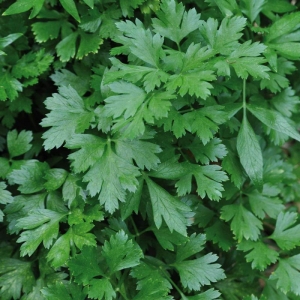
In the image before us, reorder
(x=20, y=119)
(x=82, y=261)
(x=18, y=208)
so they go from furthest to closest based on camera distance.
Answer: (x=20, y=119), (x=18, y=208), (x=82, y=261)

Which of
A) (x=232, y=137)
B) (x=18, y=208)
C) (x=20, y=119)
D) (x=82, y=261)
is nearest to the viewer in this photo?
(x=82, y=261)

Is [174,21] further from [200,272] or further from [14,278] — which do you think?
[14,278]

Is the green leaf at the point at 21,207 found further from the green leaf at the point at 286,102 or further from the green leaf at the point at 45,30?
the green leaf at the point at 286,102

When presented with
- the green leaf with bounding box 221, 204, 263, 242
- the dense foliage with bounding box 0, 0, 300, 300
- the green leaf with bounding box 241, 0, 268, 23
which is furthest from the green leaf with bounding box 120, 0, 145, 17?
the green leaf with bounding box 221, 204, 263, 242

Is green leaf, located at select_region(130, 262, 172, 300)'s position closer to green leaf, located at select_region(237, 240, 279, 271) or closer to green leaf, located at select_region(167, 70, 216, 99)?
green leaf, located at select_region(237, 240, 279, 271)

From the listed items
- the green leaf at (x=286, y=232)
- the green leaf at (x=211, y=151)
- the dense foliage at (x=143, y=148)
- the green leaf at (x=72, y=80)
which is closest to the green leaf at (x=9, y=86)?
the dense foliage at (x=143, y=148)

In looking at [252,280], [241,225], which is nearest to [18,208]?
[241,225]

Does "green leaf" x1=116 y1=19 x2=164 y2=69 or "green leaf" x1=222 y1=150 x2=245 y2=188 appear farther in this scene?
"green leaf" x1=222 y1=150 x2=245 y2=188

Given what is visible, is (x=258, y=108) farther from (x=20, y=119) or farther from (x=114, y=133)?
(x=20, y=119)
